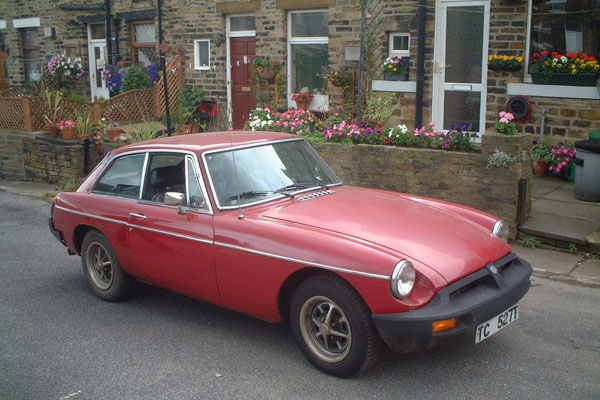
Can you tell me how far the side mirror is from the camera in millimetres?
4910

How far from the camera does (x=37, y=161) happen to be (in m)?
12.9

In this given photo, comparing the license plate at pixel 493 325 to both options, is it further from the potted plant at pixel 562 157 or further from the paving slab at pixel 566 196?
the potted plant at pixel 562 157

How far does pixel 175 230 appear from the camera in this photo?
197 inches

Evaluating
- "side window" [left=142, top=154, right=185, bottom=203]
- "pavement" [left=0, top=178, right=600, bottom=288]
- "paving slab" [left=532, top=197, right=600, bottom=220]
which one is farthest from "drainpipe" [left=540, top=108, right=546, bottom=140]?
"side window" [left=142, top=154, right=185, bottom=203]

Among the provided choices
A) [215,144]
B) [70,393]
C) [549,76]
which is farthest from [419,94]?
[70,393]

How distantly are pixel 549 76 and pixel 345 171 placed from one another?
3.62 meters

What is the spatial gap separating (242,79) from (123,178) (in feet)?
32.4

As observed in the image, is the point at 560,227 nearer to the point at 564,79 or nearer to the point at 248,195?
the point at 564,79

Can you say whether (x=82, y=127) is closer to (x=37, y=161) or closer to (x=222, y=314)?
(x=37, y=161)

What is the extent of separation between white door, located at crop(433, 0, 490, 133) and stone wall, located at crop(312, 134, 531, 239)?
123 inches

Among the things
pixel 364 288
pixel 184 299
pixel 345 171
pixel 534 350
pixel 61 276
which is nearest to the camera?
pixel 364 288

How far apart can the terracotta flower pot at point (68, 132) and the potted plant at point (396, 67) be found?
6249mm

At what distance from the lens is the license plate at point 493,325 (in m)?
4.08

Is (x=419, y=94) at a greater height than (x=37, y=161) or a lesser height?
greater
